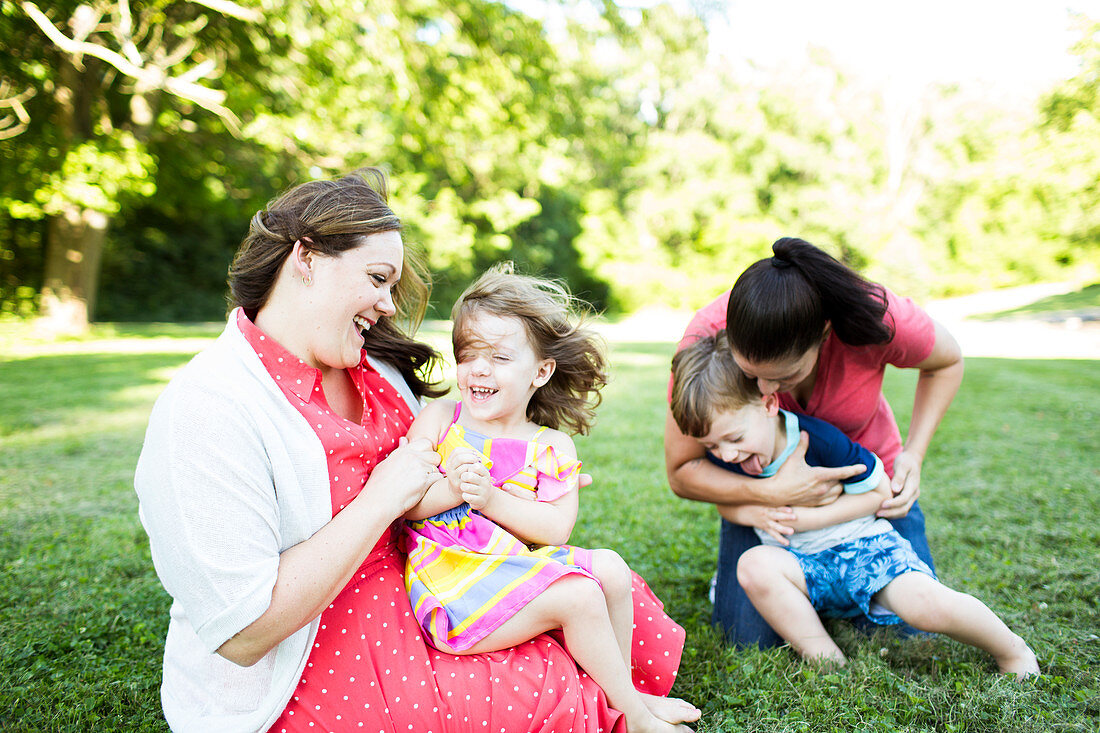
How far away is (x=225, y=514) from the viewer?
1548 millimetres

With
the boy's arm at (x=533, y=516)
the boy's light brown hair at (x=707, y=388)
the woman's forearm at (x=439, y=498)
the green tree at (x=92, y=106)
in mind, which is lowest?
the boy's arm at (x=533, y=516)

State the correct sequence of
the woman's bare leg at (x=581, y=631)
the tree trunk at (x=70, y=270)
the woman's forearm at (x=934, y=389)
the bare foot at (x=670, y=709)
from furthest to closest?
the tree trunk at (x=70, y=270)
the woman's forearm at (x=934, y=389)
the bare foot at (x=670, y=709)
the woman's bare leg at (x=581, y=631)

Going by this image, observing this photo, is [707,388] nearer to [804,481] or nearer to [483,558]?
[804,481]

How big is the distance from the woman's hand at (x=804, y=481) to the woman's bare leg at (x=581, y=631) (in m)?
1.04

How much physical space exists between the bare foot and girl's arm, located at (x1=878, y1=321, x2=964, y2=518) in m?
1.14

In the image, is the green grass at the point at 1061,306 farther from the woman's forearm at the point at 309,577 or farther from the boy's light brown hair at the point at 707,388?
the woman's forearm at the point at 309,577

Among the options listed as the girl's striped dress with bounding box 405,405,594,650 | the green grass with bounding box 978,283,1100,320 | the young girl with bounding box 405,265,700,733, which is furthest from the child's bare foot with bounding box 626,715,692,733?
the green grass with bounding box 978,283,1100,320

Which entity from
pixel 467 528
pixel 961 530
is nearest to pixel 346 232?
pixel 467 528

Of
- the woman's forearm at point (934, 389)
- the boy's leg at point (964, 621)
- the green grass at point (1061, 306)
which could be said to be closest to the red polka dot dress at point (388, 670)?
the boy's leg at point (964, 621)

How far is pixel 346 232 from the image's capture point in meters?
1.90

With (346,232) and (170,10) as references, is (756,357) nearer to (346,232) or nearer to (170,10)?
(346,232)

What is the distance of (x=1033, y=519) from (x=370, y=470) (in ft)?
13.4

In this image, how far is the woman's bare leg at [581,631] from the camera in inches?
73.7

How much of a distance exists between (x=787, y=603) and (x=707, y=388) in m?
0.83
